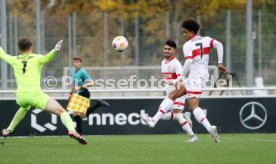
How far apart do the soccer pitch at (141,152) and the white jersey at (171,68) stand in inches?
71.1

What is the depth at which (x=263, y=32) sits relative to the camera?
29422 mm

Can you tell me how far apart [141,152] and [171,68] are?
3964 millimetres

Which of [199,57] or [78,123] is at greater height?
[199,57]

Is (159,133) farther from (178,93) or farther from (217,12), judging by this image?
(217,12)

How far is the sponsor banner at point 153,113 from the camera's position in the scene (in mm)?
21734

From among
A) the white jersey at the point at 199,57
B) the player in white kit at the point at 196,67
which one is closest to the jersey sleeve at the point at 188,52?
the player in white kit at the point at 196,67

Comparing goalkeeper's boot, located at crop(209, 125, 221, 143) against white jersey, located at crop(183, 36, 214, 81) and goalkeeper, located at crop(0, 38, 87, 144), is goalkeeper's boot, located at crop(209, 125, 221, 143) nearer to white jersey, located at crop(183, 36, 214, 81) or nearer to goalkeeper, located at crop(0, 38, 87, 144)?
white jersey, located at crop(183, 36, 214, 81)

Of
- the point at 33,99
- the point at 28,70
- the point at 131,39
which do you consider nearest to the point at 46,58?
the point at 28,70

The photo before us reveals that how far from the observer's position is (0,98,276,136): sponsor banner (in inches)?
856

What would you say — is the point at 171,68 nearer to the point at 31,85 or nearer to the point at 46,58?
the point at 46,58

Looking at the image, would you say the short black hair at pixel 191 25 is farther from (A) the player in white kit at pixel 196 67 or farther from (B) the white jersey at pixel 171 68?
(B) the white jersey at pixel 171 68

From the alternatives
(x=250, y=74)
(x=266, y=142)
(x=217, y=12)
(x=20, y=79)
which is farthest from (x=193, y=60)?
(x=217, y=12)

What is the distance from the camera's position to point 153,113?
21.9 m

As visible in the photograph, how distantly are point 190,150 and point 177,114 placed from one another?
2.96 metres
